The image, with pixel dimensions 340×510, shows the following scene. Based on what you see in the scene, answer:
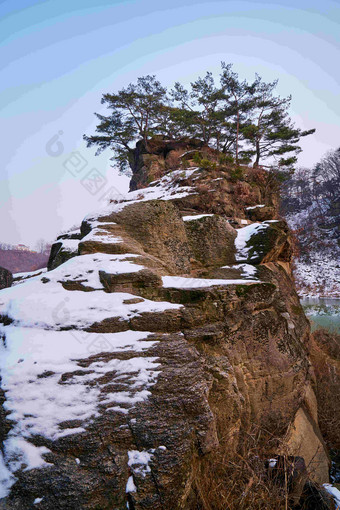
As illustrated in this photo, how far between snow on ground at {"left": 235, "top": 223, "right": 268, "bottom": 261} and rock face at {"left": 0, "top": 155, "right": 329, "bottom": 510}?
8 centimetres

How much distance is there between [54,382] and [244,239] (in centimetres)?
579

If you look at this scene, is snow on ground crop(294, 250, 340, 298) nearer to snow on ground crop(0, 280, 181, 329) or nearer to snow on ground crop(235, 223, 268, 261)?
snow on ground crop(235, 223, 268, 261)

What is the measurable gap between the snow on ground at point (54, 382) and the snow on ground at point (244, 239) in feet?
14.0

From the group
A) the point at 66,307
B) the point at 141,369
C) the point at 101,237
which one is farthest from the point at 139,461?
the point at 101,237

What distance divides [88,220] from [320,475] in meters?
6.85

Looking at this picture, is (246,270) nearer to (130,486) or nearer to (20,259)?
(130,486)

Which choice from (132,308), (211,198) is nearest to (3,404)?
(132,308)

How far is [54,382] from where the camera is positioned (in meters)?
2.67

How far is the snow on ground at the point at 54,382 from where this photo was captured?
2.25 metres

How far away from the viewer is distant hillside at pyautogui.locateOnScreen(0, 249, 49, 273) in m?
44.0

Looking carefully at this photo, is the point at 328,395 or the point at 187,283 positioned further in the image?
the point at 328,395

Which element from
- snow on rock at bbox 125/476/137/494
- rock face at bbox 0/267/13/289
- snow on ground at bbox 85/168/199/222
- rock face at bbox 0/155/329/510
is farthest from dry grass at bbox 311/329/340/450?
rock face at bbox 0/267/13/289

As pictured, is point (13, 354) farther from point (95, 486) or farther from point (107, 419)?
point (95, 486)

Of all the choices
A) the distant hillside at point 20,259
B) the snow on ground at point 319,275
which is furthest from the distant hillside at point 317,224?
the distant hillside at point 20,259
